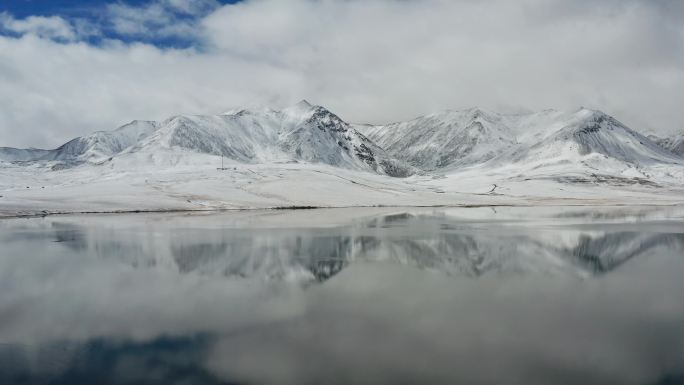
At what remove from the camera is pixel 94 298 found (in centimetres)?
2311

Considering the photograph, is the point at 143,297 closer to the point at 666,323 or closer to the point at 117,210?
the point at 666,323

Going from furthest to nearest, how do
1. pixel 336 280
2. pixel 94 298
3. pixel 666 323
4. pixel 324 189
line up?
pixel 324 189 → pixel 336 280 → pixel 94 298 → pixel 666 323

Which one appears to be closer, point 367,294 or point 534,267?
point 367,294

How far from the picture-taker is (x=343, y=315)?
19969 millimetres

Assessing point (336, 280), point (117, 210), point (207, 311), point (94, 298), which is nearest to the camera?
point (207, 311)

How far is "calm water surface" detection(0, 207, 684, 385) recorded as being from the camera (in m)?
14.6

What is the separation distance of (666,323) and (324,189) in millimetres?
120815

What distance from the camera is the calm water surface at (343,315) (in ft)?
47.8

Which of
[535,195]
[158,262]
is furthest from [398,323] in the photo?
[535,195]

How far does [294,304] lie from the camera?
2162 centimetres

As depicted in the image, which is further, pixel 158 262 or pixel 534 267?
pixel 158 262

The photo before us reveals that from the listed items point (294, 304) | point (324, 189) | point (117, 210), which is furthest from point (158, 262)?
point (324, 189)

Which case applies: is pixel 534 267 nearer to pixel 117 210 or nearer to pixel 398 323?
pixel 398 323

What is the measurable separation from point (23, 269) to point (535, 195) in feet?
494
